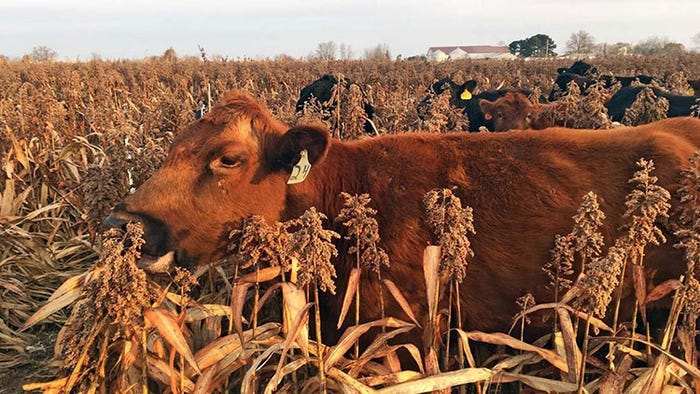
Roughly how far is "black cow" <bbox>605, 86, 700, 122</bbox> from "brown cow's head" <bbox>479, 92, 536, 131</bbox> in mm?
1302

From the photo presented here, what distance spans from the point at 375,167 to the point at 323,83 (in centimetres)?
875

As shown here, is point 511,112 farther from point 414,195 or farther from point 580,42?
point 580,42

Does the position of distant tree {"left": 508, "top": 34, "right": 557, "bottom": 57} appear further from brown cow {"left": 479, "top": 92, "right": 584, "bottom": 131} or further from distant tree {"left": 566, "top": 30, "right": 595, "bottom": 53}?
brown cow {"left": 479, "top": 92, "right": 584, "bottom": 131}

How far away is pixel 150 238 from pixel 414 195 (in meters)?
1.60

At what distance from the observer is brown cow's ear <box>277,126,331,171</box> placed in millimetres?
3277

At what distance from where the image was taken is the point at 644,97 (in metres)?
5.78

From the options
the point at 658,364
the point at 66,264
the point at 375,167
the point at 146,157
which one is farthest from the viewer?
the point at 66,264

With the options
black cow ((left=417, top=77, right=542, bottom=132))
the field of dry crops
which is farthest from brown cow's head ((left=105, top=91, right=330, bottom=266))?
black cow ((left=417, top=77, right=542, bottom=132))

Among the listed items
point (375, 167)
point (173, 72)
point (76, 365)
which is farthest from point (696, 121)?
point (173, 72)

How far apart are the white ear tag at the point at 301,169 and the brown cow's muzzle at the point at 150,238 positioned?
83cm

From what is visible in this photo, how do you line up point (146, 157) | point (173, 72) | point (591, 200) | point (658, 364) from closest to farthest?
point (591, 200), point (658, 364), point (146, 157), point (173, 72)

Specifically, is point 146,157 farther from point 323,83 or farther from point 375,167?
point 323,83

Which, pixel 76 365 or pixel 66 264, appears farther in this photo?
pixel 66 264

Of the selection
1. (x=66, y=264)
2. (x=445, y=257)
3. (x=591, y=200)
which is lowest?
(x=66, y=264)
